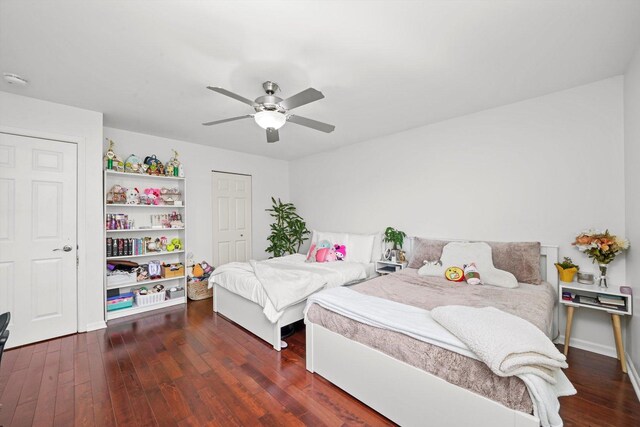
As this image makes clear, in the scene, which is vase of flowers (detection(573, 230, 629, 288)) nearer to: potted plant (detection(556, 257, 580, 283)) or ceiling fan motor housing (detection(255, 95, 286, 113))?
potted plant (detection(556, 257, 580, 283))

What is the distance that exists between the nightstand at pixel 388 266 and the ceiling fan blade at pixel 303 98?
2.53 metres

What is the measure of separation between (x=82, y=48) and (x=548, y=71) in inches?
149

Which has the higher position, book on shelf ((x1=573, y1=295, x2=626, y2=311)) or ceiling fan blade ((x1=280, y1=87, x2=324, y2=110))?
ceiling fan blade ((x1=280, y1=87, x2=324, y2=110))

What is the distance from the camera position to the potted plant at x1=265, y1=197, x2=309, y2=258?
5.16m

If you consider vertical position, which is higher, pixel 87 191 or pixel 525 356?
pixel 87 191

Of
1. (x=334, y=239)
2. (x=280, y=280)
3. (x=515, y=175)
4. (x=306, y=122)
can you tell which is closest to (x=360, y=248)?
(x=334, y=239)

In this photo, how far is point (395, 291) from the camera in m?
2.38

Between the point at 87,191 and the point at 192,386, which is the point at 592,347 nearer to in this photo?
the point at 192,386

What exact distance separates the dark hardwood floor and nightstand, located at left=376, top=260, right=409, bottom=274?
1564mm

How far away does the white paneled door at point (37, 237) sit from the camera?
2645mm

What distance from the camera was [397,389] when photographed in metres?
1.66

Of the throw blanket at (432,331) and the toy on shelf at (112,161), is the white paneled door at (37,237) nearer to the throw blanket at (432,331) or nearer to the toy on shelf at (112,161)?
the toy on shelf at (112,161)

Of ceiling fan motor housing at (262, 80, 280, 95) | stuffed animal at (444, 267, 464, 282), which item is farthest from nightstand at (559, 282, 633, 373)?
ceiling fan motor housing at (262, 80, 280, 95)

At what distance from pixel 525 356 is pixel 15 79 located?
4.25m
